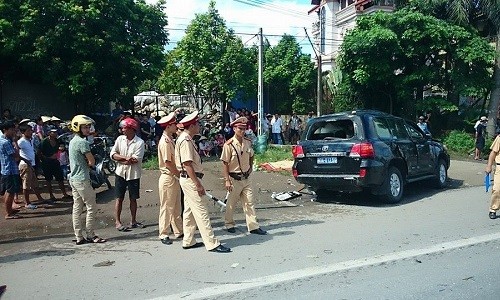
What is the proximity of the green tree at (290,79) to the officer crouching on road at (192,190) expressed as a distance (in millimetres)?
22174

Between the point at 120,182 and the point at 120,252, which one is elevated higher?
the point at 120,182

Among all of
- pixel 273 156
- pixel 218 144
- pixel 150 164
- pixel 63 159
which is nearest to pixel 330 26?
pixel 218 144

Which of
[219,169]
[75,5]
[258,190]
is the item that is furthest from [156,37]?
[258,190]

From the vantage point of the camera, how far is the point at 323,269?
539 centimetres

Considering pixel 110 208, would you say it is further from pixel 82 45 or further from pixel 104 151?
pixel 82 45

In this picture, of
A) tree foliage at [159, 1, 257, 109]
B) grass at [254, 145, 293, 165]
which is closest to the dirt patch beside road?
grass at [254, 145, 293, 165]

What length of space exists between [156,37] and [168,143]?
38.3 feet

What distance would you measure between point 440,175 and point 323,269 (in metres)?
6.97

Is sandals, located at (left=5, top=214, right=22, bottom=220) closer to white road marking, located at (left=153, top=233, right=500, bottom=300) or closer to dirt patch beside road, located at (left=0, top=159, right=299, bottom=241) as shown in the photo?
dirt patch beside road, located at (left=0, top=159, right=299, bottom=241)

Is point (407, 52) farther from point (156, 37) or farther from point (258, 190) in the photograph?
point (258, 190)

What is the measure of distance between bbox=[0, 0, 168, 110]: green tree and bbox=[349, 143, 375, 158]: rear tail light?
30.6 feet

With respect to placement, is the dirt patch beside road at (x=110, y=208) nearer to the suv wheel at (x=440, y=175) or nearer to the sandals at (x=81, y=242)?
the sandals at (x=81, y=242)

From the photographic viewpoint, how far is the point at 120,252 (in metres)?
6.31

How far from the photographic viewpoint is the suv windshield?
9264 mm
